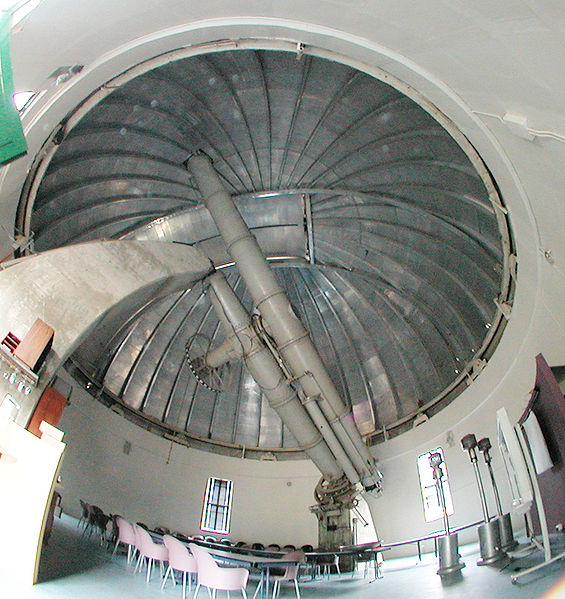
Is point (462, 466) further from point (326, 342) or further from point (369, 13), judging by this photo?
point (326, 342)

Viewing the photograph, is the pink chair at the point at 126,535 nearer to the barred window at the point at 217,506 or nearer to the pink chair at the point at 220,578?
the pink chair at the point at 220,578

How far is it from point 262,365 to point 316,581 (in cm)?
483

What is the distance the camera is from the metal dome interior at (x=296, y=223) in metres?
9.91

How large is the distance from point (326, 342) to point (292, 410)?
561 cm

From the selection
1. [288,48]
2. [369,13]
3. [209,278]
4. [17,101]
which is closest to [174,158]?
[209,278]

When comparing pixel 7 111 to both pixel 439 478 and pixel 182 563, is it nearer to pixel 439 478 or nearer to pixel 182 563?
pixel 182 563

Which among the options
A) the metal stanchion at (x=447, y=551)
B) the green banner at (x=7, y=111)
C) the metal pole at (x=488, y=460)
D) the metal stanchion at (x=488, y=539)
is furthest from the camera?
the metal pole at (x=488, y=460)

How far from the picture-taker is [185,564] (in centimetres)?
624

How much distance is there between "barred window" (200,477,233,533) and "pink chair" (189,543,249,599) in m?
4.16

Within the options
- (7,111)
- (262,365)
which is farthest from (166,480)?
(7,111)

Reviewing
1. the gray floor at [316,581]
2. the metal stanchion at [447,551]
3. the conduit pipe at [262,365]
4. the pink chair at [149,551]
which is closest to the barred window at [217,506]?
the conduit pipe at [262,365]

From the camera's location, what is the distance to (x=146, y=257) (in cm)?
760

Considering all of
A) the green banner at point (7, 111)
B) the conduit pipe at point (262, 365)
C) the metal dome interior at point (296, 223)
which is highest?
the metal dome interior at point (296, 223)

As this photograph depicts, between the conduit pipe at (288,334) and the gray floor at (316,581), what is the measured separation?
3916 millimetres
